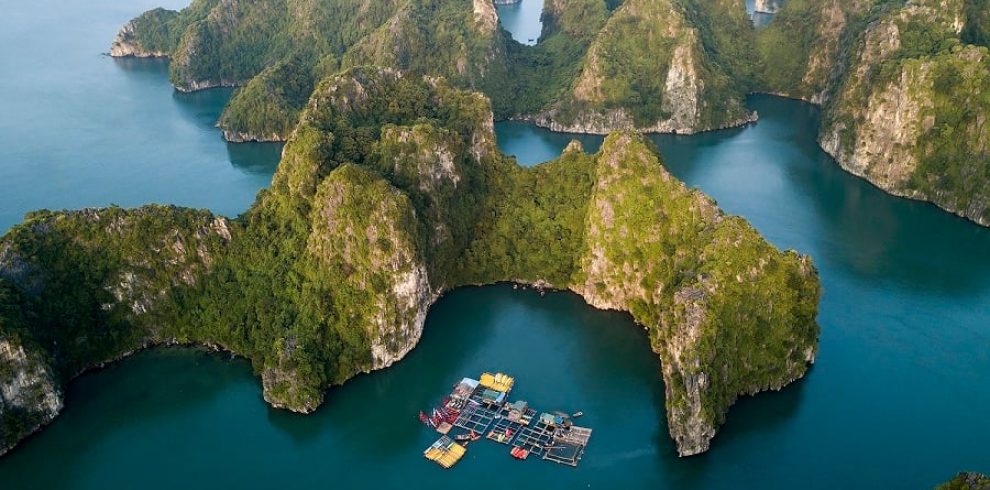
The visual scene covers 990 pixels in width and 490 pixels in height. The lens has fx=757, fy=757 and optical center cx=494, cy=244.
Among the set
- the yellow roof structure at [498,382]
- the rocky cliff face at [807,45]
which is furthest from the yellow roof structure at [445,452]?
the rocky cliff face at [807,45]

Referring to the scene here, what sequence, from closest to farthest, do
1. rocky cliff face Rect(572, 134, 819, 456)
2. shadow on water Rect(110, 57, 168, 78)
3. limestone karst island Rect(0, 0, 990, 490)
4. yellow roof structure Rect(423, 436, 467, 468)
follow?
yellow roof structure Rect(423, 436, 467, 468)
limestone karst island Rect(0, 0, 990, 490)
rocky cliff face Rect(572, 134, 819, 456)
shadow on water Rect(110, 57, 168, 78)

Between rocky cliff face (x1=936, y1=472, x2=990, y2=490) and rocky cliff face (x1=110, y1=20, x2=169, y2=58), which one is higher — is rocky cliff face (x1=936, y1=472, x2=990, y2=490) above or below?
below

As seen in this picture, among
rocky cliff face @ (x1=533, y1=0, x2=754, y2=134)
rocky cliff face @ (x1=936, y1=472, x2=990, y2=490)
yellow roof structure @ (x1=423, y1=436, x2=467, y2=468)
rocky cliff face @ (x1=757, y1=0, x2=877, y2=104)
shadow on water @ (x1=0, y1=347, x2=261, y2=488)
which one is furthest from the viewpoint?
rocky cliff face @ (x1=757, y1=0, x2=877, y2=104)

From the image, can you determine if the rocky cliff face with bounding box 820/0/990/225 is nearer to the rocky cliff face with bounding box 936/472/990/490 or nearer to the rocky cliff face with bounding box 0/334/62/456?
the rocky cliff face with bounding box 936/472/990/490

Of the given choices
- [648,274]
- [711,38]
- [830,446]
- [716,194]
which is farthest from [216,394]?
[711,38]

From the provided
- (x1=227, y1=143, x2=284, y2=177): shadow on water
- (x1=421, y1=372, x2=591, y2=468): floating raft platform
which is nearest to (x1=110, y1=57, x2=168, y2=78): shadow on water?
(x1=227, y1=143, x2=284, y2=177): shadow on water

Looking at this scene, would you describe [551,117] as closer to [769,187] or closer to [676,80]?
[676,80]

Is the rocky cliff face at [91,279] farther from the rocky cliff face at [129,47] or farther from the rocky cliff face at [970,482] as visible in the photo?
the rocky cliff face at [129,47]

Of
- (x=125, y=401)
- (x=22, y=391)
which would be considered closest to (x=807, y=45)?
(x=125, y=401)
